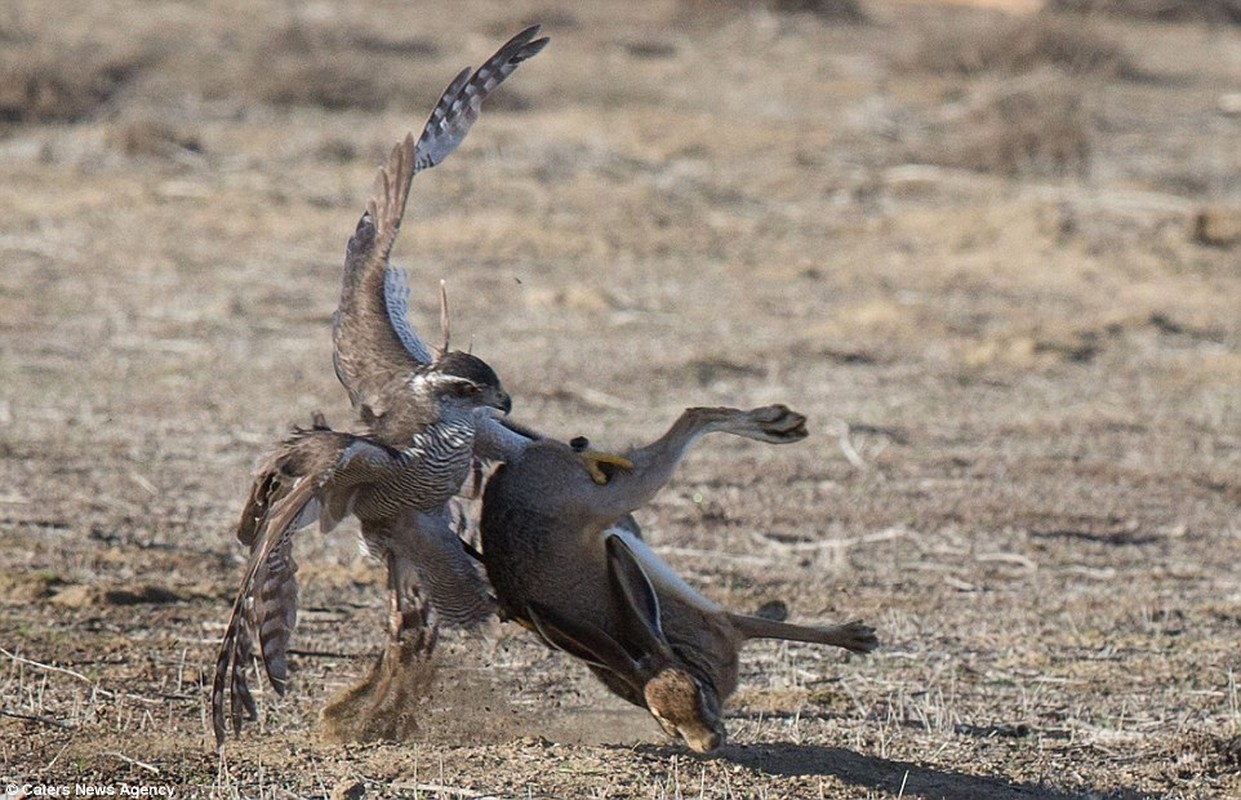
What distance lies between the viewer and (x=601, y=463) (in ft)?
17.5

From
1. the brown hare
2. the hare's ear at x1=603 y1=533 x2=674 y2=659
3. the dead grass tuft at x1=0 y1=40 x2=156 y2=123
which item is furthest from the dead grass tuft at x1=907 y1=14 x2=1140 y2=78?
the hare's ear at x1=603 y1=533 x2=674 y2=659

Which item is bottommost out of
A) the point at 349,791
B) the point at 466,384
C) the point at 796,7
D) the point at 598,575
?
the point at 796,7

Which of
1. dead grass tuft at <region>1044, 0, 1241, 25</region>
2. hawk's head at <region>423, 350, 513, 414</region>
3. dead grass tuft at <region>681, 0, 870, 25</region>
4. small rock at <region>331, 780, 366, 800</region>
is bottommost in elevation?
dead grass tuft at <region>1044, 0, 1241, 25</region>

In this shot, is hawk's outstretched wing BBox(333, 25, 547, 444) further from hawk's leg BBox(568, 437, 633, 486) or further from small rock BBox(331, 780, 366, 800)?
small rock BBox(331, 780, 366, 800)

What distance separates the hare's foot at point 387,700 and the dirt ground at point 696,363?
0.32ft

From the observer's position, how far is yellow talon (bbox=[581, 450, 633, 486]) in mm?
5332

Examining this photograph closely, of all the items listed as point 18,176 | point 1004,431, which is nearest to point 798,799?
point 1004,431

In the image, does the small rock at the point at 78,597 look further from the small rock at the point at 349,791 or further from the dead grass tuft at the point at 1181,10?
the dead grass tuft at the point at 1181,10

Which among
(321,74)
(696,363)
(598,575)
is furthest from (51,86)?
(598,575)

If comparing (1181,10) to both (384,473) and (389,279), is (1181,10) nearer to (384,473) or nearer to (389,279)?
A: (389,279)

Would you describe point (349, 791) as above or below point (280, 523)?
below

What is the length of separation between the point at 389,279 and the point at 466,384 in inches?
33.8

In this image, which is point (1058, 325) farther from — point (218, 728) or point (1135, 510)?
point (218, 728)

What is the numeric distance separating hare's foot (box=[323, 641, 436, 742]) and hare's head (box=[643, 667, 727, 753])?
0.79 meters
